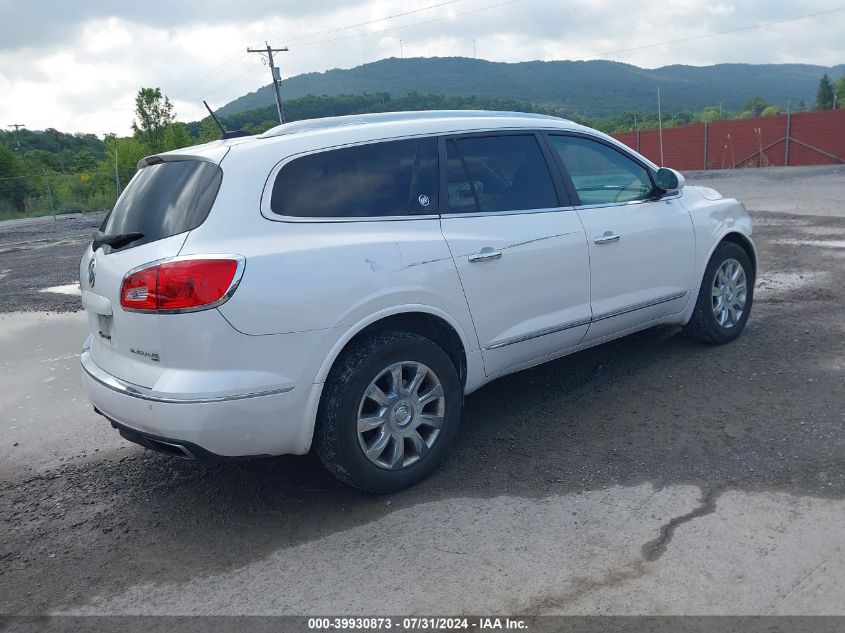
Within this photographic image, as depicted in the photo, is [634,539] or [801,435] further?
[801,435]

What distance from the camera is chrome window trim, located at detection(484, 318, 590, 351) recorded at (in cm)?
426

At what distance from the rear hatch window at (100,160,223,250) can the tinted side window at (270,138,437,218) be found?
32 centimetres

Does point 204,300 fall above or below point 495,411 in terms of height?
above

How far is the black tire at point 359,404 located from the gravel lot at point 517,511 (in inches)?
5.1

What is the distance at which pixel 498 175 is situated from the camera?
4414mm

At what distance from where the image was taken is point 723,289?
19.1 feet

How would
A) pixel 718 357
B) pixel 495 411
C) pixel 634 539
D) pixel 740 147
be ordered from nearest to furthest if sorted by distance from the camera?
1. pixel 634 539
2. pixel 495 411
3. pixel 718 357
4. pixel 740 147

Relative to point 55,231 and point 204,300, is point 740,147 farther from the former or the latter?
point 204,300

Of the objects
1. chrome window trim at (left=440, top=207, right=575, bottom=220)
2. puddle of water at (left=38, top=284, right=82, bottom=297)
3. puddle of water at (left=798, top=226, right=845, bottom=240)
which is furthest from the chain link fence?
chrome window trim at (left=440, top=207, right=575, bottom=220)

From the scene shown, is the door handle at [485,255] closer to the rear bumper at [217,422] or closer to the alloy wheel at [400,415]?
the alloy wheel at [400,415]

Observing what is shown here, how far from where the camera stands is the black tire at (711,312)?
18.5 ft

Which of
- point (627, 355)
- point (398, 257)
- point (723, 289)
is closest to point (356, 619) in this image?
point (398, 257)

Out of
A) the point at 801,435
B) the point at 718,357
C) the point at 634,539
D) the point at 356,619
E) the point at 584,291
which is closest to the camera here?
the point at 356,619

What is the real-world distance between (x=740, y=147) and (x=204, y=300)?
3773 cm
